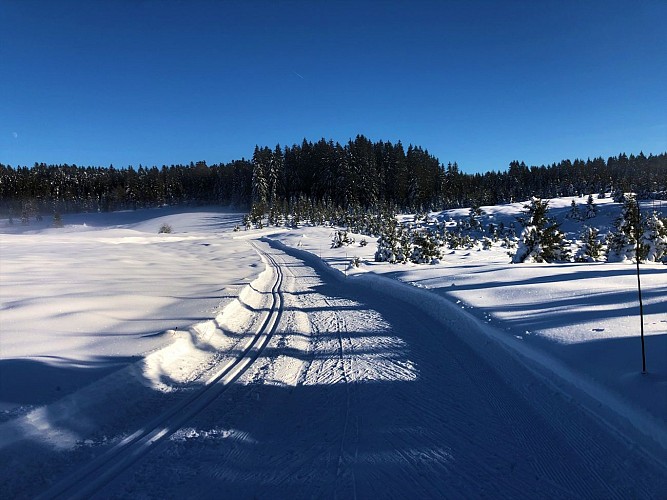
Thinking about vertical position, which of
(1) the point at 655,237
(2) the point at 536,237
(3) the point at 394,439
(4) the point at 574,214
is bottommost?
(3) the point at 394,439

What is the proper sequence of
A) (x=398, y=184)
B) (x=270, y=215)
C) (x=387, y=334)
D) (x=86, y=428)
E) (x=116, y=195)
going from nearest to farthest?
(x=86, y=428) → (x=387, y=334) → (x=270, y=215) → (x=398, y=184) → (x=116, y=195)

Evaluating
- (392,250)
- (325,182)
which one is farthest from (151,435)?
(325,182)

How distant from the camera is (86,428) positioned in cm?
421

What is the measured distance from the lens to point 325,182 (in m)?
93.6

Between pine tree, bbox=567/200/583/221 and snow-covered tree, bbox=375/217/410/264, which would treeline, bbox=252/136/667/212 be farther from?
snow-covered tree, bbox=375/217/410/264

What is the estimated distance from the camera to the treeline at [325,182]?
8894 cm

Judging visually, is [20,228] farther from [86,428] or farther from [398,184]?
[86,428]

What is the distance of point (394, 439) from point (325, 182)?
91.9 metres

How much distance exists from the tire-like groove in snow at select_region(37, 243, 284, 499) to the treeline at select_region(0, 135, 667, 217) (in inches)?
3039

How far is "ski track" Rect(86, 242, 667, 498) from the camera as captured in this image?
317 cm

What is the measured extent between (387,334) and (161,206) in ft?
409

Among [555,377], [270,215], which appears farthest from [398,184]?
[555,377]

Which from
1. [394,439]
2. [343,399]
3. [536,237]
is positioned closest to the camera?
[394,439]

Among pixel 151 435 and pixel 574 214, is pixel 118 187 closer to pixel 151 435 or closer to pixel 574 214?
pixel 574 214
